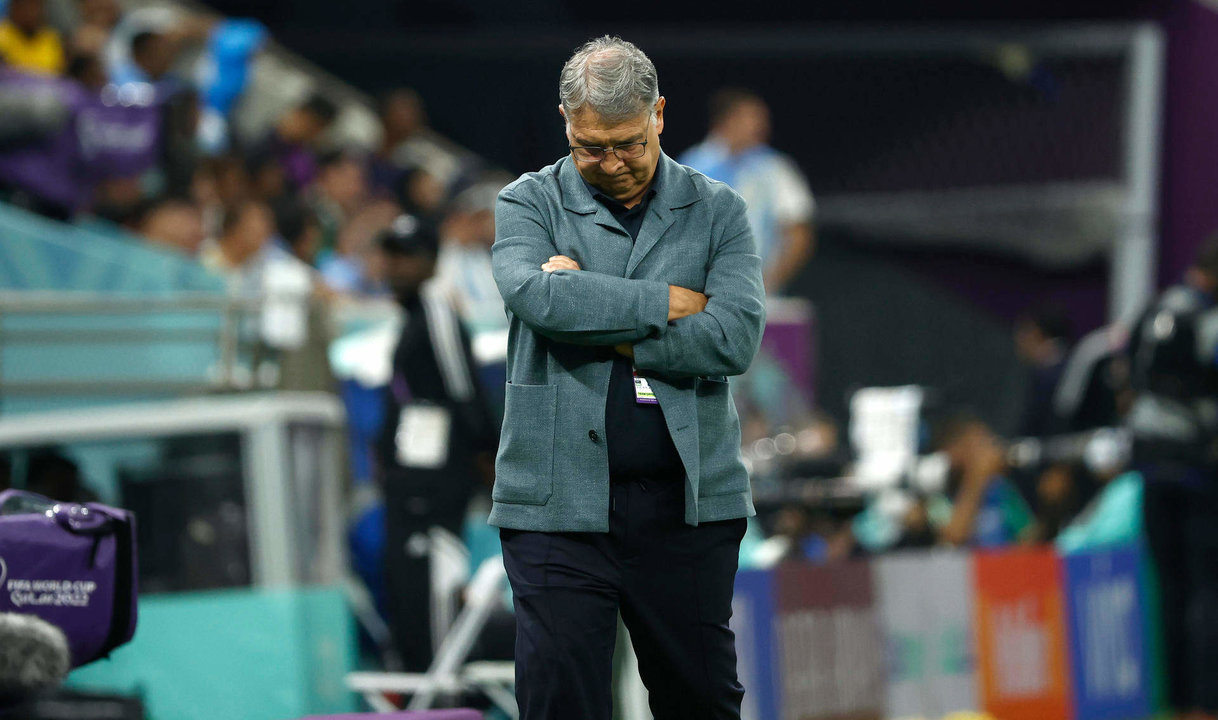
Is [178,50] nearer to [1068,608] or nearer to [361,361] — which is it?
[361,361]

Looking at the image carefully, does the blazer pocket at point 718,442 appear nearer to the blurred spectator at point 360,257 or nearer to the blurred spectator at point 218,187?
the blurred spectator at point 218,187

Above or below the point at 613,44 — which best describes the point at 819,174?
above

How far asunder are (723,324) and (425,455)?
3.06 m

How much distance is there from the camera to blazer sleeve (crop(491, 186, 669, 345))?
10.4ft

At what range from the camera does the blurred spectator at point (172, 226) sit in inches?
290

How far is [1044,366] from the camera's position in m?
10.4

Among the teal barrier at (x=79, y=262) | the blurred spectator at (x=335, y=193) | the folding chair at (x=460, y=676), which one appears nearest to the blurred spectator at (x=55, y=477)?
the teal barrier at (x=79, y=262)

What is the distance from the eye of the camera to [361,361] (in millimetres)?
7480

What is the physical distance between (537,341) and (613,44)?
0.63m

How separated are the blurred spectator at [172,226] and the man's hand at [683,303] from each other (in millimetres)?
4619

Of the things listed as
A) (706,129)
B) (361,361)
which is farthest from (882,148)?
(361,361)

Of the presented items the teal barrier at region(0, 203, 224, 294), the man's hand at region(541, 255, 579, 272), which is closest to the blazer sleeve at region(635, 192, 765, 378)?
the man's hand at region(541, 255, 579, 272)

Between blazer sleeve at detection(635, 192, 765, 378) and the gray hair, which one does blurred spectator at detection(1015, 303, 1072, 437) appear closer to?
blazer sleeve at detection(635, 192, 765, 378)

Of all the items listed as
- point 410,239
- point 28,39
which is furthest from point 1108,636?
point 28,39
